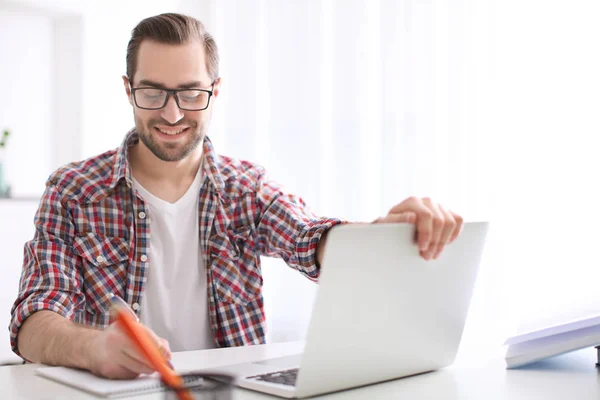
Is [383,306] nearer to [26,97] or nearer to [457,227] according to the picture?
[457,227]

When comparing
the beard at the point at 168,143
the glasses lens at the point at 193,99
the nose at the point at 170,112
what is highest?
the glasses lens at the point at 193,99

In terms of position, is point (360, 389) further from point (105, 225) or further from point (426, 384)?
point (105, 225)

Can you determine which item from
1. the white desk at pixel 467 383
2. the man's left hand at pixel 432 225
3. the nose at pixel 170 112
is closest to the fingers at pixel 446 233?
the man's left hand at pixel 432 225

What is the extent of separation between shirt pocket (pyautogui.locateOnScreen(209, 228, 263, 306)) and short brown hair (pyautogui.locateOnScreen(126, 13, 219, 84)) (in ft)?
1.39

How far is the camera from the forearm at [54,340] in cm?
106

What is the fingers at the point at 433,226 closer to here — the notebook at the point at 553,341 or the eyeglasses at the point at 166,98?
the notebook at the point at 553,341

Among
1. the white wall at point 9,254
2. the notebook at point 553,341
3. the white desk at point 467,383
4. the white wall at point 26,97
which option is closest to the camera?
the white desk at point 467,383

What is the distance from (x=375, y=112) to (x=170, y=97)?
1326 millimetres

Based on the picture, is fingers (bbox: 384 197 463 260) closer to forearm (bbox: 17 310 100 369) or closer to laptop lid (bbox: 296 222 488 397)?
laptop lid (bbox: 296 222 488 397)

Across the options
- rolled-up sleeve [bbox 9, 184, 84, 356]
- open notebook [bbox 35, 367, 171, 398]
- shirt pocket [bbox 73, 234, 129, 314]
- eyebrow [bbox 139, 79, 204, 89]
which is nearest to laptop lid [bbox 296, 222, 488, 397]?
open notebook [bbox 35, 367, 171, 398]

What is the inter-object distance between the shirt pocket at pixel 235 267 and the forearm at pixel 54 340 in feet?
1.53

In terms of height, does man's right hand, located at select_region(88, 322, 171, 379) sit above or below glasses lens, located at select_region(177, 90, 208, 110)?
below

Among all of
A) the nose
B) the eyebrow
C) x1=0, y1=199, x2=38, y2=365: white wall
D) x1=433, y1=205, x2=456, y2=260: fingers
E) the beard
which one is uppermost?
the eyebrow

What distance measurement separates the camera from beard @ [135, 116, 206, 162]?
1.69 meters
